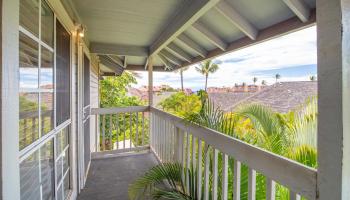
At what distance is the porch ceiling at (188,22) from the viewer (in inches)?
79.9

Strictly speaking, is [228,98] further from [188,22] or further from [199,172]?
[199,172]

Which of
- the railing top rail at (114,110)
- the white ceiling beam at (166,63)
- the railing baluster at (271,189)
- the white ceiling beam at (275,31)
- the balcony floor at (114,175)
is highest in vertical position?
the white ceiling beam at (166,63)

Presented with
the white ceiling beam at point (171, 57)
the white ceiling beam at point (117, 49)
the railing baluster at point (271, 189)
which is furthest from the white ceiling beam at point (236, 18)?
the white ceiling beam at point (171, 57)

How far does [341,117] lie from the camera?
0.74 m

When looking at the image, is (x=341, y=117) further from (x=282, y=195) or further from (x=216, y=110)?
(x=216, y=110)

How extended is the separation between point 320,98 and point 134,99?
10.7 m

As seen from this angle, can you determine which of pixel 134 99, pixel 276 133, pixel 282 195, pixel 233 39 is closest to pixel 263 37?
pixel 233 39

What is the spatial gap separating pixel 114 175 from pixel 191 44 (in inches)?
102

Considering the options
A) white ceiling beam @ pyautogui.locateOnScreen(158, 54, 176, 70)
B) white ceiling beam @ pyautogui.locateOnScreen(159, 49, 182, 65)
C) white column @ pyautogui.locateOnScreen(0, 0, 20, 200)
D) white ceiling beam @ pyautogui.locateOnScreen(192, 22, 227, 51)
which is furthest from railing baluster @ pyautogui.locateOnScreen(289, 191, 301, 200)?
white ceiling beam @ pyautogui.locateOnScreen(158, 54, 176, 70)

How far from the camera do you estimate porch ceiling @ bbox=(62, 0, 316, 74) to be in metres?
2.03

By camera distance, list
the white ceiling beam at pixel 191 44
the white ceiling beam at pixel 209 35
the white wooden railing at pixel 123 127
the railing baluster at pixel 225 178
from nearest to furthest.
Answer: the railing baluster at pixel 225 178, the white ceiling beam at pixel 209 35, the white ceiling beam at pixel 191 44, the white wooden railing at pixel 123 127

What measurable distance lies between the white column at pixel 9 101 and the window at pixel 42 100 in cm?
15

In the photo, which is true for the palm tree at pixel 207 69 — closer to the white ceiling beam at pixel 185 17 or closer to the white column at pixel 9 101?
the white ceiling beam at pixel 185 17

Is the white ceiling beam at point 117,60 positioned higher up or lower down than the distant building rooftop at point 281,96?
higher up
